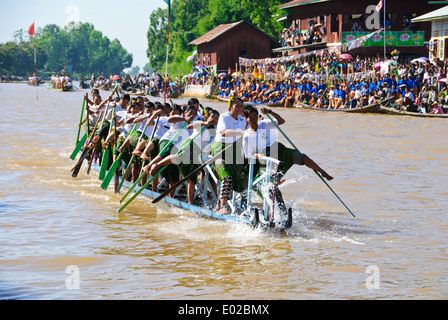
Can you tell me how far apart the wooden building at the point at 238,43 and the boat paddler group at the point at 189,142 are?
4374 cm

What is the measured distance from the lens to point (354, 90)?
105 ft

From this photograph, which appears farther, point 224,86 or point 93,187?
point 224,86

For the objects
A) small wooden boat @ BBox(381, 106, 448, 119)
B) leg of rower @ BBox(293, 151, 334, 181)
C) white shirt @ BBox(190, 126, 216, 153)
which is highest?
small wooden boat @ BBox(381, 106, 448, 119)

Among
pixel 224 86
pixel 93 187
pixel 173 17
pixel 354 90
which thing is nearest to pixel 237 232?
pixel 93 187

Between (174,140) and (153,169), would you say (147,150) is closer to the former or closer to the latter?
A: (153,169)

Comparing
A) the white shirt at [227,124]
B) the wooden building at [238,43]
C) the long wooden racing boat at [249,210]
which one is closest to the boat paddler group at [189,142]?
the white shirt at [227,124]

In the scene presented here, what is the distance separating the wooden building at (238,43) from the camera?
57156 millimetres

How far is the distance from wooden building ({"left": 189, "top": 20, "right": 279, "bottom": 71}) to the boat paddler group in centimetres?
4374

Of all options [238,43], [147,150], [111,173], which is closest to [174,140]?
[147,150]

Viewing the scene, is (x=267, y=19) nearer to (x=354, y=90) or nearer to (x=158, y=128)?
(x=354, y=90)

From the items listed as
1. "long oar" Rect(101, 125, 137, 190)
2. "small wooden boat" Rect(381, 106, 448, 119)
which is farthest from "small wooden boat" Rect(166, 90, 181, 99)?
"long oar" Rect(101, 125, 137, 190)

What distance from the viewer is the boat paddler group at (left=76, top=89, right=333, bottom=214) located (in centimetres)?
954

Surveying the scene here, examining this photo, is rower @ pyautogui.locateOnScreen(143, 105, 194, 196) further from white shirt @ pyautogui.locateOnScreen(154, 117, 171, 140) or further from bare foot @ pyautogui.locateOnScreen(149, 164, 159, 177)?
white shirt @ pyautogui.locateOnScreen(154, 117, 171, 140)

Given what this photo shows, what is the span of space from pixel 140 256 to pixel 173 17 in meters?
97.5
